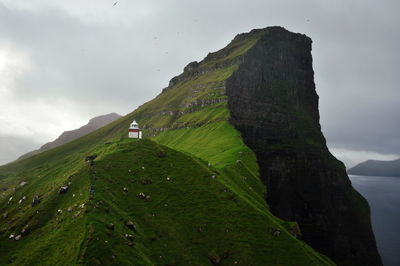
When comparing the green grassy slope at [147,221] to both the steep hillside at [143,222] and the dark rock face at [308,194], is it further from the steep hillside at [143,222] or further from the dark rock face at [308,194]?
the dark rock face at [308,194]

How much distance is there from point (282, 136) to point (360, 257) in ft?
264

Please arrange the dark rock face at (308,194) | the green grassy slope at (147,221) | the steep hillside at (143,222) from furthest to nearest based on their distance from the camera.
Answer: the dark rock face at (308,194), the green grassy slope at (147,221), the steep hillside at (143,222)

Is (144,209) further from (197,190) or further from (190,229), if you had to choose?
(197,190)

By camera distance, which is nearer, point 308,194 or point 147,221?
point 147,221

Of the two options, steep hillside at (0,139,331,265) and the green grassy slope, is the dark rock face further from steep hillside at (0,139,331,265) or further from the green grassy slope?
steep hillside at (0,139,331,265)

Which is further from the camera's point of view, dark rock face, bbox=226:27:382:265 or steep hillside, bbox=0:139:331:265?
dark rock face, bbox=226:27:382:265

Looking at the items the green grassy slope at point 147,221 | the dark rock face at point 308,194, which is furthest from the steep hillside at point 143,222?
the dark rock face at point 308,194

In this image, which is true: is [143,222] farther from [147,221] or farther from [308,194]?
[308,194]

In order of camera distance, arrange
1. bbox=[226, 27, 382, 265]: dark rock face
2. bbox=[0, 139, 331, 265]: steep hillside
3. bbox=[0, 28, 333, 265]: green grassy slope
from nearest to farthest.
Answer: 1. bbox=[0, 139, 331, 265]: steep hillside
2. bbox=[0, 28, 333, 265]: green grassy slope
3. bbox=[226, 27, 382, 265]: dark rock face

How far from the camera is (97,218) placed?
50125mm

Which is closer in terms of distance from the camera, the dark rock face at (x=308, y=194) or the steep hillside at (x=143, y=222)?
the steep hillside at (x=143, y=222)

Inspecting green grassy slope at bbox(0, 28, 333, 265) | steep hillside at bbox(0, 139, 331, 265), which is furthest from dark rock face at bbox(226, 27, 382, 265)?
steep hillside at bbox(0, 139, 331, 265)

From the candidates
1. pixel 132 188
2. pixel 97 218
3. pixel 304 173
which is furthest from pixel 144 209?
pixel 304 173

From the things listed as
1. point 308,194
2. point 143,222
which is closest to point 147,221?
point 143,222
